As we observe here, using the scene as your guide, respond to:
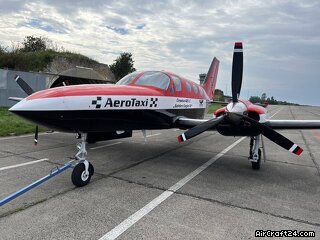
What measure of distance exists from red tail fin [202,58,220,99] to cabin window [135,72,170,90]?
624 centimetres

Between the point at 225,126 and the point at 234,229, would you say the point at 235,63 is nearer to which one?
the point at 225,126

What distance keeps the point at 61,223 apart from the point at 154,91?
169 inches

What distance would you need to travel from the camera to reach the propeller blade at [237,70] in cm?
711

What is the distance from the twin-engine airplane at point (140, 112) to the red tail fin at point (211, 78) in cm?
488

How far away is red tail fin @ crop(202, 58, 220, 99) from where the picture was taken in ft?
46.7

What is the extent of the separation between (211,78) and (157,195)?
10547 mm

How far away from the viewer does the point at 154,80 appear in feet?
25.8

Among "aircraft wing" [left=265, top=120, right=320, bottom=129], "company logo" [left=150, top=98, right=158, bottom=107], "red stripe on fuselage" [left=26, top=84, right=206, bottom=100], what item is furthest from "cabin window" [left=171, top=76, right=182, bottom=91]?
"aircraft wing" [left=265, top=120, right=320, bottom=129]

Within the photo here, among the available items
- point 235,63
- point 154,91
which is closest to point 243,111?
Answer: point 235,63

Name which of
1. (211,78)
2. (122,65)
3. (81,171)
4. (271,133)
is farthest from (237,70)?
(122,65)

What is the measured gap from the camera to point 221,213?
451cm

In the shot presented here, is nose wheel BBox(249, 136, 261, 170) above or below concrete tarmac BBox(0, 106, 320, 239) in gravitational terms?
above

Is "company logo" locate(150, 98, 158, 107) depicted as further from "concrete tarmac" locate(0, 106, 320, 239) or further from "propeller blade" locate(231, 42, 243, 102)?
"propeller blade" locate(231, 42, 243, 102)

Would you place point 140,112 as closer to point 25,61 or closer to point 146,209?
point 146,209
